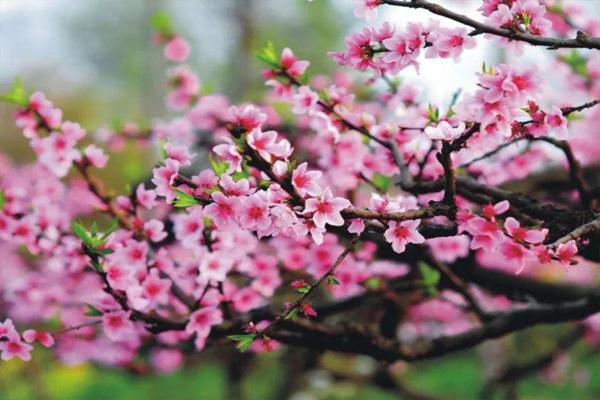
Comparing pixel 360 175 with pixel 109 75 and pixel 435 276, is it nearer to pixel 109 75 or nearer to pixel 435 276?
pixel 435 276

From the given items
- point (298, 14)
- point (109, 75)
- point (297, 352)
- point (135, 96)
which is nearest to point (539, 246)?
point (297, 352)

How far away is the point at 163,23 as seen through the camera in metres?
3.89

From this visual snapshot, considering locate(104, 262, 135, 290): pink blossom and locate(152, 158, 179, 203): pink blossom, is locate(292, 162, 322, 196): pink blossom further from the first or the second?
locate(104, 262, 135, 290): pink blossom

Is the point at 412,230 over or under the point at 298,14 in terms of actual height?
over

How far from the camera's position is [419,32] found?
1.95 m

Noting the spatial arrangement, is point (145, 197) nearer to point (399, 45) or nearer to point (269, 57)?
point (269, 57)

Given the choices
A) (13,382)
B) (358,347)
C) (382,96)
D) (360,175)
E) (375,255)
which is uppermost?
(382,96)

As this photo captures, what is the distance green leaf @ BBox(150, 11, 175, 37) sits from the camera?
3.85 m

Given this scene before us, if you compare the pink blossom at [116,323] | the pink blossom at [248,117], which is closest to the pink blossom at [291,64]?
the pink blossom at [248,117]

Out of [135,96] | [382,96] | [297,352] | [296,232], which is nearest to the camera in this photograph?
[296,232]

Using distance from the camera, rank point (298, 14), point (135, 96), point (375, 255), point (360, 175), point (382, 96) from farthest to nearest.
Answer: point (135, 96) < point (298, 14) < point (375, 255) < point (382, 96) < point (360, 175)

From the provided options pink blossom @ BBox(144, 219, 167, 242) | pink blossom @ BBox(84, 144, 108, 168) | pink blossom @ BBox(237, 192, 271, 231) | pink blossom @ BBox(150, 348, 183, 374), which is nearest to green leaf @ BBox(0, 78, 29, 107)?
pink blossom @ BBox(84, 144, 108, 168)

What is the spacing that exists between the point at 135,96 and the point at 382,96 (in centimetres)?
2507

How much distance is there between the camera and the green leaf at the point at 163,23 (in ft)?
12.6
